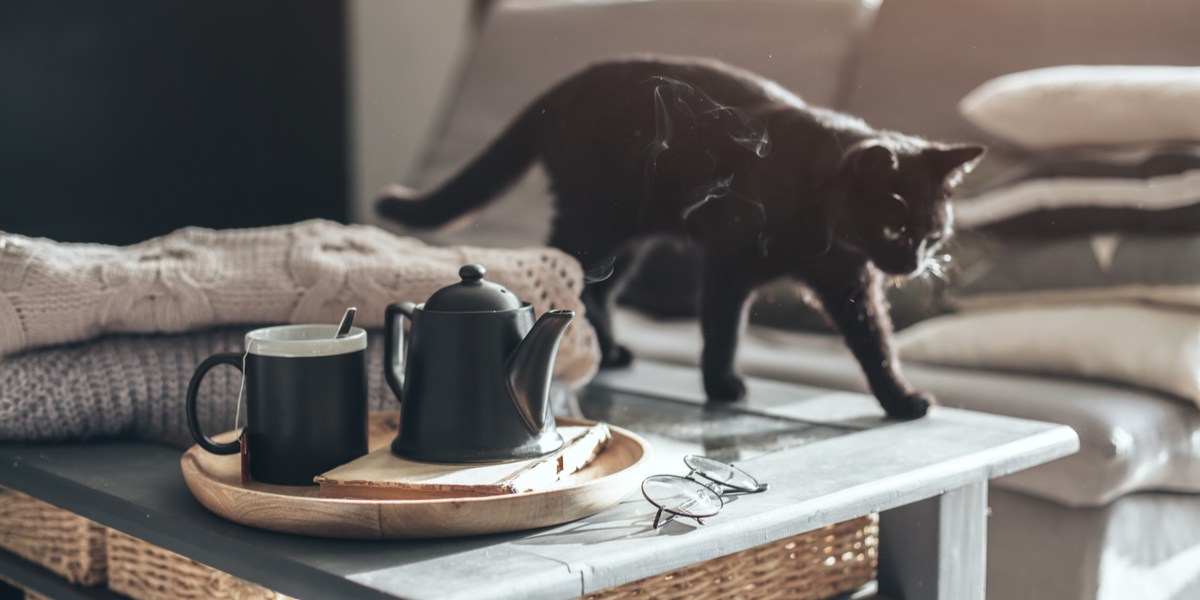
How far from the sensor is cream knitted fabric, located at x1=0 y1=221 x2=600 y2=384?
0.76 meters

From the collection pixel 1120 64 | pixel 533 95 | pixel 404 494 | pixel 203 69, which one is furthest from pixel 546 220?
pixel 203 69

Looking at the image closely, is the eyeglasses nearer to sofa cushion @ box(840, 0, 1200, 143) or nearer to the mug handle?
the mug handle

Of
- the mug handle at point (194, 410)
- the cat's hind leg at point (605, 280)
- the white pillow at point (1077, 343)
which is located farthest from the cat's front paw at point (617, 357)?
the mug handle at point (194, 410)

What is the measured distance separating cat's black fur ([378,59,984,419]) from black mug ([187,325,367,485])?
1.03ft

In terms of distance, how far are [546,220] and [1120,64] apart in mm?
534

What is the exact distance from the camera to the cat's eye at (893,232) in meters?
0.79

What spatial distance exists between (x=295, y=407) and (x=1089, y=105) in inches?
31.1

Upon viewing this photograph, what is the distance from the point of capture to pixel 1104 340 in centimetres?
101

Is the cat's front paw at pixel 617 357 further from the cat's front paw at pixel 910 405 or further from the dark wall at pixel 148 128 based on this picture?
the dark wall at pixel 148 128

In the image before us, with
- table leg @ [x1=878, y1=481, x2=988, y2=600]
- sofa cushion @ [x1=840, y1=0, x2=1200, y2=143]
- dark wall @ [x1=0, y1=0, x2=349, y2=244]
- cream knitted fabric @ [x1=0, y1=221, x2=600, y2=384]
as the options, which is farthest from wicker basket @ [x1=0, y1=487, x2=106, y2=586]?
sofa cushion @ [x1=840, y1=0, x2=1200, y2=143]

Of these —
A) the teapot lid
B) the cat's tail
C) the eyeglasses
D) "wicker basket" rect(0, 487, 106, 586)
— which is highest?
the cat's tail

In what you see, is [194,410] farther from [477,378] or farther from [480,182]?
[480,182]

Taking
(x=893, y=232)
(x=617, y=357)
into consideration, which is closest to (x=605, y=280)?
(x=617, y=357)

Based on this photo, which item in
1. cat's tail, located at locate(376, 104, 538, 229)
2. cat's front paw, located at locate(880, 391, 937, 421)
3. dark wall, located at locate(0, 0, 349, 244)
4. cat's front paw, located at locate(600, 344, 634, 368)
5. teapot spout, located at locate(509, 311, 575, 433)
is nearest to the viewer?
teapot spout, located at locate(509, 311, 575, 433)
